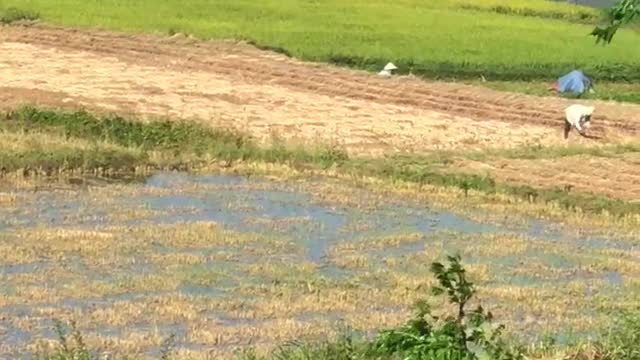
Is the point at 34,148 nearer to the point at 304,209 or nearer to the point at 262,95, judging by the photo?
the point at 304,209

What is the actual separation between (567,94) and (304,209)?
10.1 metres

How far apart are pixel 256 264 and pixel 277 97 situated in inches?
332

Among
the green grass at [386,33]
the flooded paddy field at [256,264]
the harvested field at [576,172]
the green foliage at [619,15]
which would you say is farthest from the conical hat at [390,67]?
the green foliage at [619,15]

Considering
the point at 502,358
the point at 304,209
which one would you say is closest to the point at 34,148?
the point at 304,209

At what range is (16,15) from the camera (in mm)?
24406

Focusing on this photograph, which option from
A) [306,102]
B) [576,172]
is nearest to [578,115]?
[576,172]

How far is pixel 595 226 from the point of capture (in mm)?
11477

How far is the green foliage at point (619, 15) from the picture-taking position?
3635 mm

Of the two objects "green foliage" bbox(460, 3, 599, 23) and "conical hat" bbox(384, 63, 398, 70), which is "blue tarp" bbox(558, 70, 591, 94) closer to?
"conical hat" bbox(384, 63, 398, 70)

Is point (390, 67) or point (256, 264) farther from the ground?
point (256, 264)

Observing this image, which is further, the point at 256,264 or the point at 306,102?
the point at 306,102

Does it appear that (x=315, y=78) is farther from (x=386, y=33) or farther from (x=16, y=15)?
(x=16, y=15)

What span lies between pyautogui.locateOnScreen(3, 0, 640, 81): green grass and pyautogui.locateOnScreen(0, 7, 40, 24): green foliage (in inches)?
14.7

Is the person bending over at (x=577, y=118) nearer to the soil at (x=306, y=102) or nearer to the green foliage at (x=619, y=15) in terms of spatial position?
the soil at (x=306, y=102)
